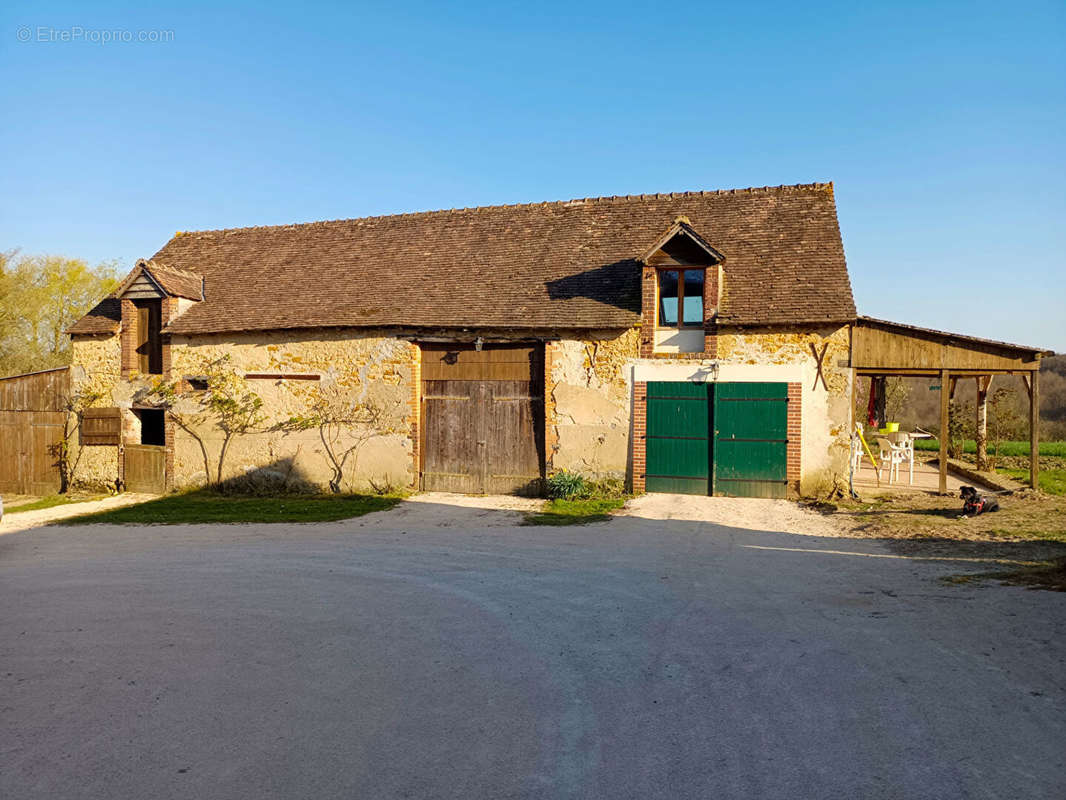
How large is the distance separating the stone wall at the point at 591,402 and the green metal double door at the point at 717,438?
1.90ft

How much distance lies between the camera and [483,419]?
14.1 m

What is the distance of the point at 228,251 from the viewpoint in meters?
18.0

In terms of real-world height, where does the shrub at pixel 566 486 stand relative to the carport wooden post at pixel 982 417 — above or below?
below

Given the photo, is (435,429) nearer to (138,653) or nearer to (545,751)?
(138,653)

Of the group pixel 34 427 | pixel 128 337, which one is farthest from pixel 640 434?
pixel 34 427

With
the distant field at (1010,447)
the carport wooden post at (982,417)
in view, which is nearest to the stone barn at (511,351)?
the carport wooden post at (982,417)

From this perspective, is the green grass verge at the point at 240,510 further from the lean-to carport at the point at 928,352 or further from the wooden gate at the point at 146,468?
the lean-to carport at the point at 928,352

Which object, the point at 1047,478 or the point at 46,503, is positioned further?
the point at 1047,478

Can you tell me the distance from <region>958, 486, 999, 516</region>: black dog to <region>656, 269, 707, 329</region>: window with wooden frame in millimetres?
5296

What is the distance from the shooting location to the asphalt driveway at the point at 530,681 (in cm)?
343

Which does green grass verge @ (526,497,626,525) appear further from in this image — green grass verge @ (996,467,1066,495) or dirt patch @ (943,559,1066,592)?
green grass verge @ (996,467,1066,495)

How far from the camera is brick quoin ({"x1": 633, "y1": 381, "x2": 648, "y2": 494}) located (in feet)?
43.2

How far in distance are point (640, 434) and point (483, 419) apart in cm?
323

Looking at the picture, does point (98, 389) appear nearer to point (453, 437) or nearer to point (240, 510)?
point (240, 510)
